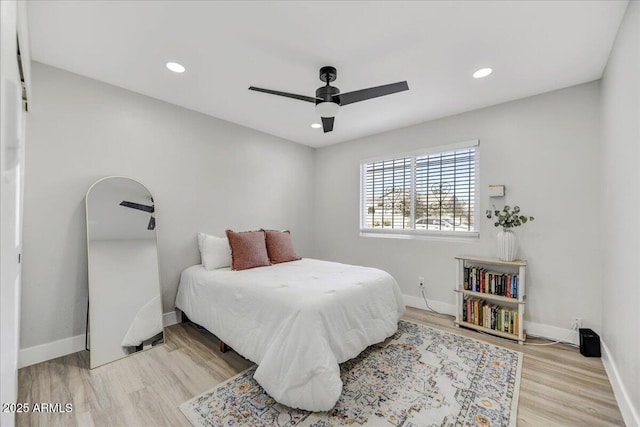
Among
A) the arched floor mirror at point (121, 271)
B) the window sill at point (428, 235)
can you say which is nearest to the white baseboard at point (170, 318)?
the arched floor mirror at point (121, 271)

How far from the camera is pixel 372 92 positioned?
2.16 m

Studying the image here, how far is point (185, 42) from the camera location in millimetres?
2070

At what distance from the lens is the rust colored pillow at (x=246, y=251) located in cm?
307

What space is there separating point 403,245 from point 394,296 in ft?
3.91

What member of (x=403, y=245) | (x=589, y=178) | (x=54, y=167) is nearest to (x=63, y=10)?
(x=54, y=167)

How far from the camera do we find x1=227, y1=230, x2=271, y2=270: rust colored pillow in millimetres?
3070

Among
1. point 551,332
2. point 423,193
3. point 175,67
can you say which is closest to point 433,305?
point 551,332

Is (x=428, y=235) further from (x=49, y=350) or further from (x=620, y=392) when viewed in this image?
(x=49, y=350)

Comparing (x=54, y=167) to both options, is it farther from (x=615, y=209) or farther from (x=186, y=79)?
(x=615, y=209)

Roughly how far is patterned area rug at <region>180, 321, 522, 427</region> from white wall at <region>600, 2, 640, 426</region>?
672mm

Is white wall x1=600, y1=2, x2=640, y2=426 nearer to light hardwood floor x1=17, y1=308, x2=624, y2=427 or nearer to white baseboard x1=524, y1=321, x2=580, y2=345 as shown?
light hardwood floor x1=17, y1=308, x2=624, y2=427

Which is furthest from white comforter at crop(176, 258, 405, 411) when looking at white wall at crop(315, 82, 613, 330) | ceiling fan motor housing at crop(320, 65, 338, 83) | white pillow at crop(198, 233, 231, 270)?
ceiling fan motor housing at crop(320, 65, 338, 83)

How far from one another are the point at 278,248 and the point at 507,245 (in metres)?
2.54

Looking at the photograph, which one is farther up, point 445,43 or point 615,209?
point 445,43
